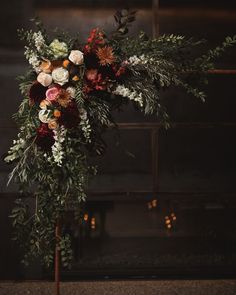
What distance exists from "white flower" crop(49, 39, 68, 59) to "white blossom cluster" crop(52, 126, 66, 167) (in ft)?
1.60

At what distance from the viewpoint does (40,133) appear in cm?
280

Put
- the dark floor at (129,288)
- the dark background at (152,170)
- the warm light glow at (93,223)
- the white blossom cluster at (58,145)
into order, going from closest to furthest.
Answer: the white blossom cluster at (58,145) → the dark floor at (129,288) → the dark background at (152,170) → the warm light glow at (93,223)

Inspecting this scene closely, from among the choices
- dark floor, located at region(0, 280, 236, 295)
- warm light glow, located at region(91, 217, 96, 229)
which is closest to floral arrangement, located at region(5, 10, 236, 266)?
dark floor, located at region(0, 280, 236, 295)

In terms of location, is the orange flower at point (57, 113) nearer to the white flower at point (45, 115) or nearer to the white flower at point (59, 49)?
the white flower at point (45, 115)

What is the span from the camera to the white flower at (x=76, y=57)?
110 inches

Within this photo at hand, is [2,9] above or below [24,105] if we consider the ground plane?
above

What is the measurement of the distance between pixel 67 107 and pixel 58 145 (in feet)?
0.81

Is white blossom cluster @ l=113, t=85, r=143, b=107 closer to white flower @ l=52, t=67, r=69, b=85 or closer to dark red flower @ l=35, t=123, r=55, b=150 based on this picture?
white flower @ l=52, t=67, r=69, b=85

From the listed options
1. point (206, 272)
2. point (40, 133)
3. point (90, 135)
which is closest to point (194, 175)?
point (206, 272)

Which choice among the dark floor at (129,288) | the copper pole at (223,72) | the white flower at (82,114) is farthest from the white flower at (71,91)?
the dark floor at (129,288)

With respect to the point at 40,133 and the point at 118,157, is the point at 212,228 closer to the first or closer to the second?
the point at 118,157

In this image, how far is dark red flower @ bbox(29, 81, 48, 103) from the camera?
2.83m

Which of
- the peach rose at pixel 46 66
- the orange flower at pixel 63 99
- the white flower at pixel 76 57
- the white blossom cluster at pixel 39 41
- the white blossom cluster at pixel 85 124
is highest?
the white blossom cluster at pixel 39 41

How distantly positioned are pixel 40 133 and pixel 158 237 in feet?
7.59
